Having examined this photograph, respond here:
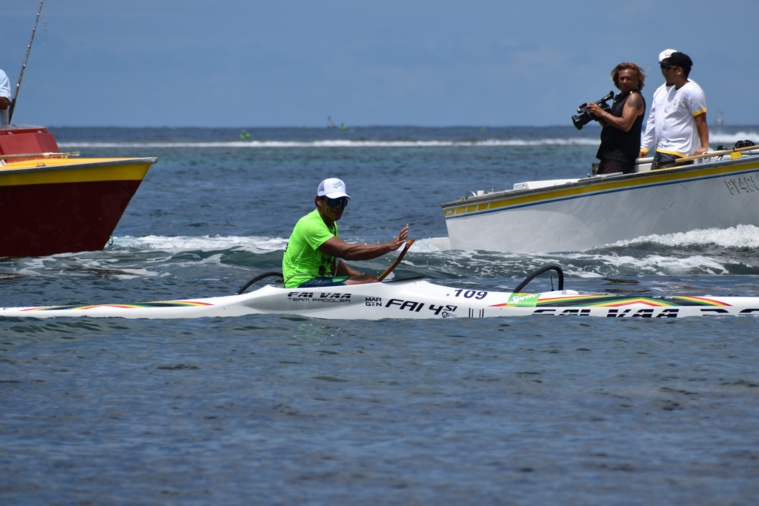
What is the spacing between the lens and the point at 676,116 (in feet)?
42.5

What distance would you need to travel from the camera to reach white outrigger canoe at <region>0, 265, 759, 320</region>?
32.3ft

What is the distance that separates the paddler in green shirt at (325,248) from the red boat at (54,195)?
5.72 meters

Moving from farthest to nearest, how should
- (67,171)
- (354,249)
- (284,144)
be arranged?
(284,144)
(67,171)
(354,249)

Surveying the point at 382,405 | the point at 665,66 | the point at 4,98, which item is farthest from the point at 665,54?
the point at 4,98

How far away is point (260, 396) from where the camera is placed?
7418mm

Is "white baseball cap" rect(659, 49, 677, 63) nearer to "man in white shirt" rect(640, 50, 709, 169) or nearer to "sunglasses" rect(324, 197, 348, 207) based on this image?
"man in white shirt" rect(640, 50, 709, 169)

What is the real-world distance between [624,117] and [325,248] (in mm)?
4985

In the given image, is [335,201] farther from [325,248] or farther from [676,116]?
[676,116]

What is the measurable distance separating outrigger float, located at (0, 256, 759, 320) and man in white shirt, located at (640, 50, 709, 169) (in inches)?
142

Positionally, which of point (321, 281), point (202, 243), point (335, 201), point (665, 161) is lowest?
point (321, 281)

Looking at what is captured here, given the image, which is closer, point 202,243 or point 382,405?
point 382,405

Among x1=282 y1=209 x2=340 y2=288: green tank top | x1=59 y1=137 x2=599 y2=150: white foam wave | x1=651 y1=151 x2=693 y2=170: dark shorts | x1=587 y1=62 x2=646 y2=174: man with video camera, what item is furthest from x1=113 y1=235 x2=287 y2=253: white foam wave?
x1=59 y1=137 x2=599 y2=150: white foam wave

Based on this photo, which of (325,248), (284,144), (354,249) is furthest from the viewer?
(284,144)

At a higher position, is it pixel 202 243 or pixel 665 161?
pixel 665 161
